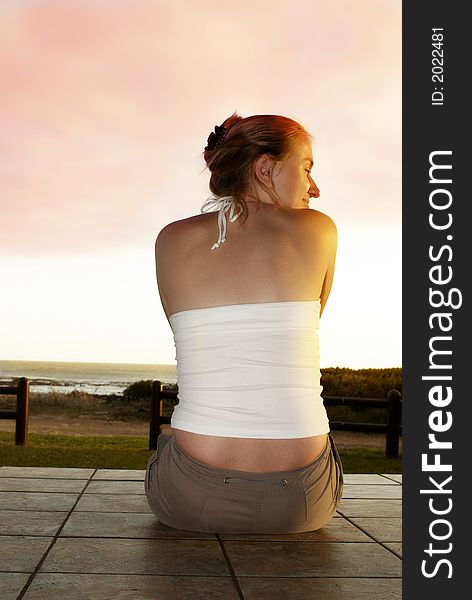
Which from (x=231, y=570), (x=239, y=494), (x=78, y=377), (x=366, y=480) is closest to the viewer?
(x=231, y=570)

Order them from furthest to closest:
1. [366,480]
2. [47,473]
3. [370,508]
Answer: [366,480] < [47,473] < [370,508]

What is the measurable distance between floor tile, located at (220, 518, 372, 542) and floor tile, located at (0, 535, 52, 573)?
19.3 inches

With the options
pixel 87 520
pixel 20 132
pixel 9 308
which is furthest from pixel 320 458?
pixel 9 308

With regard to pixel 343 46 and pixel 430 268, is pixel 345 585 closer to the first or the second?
pixel 430 268

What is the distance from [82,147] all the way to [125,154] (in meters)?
0.78

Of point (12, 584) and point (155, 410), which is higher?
point (12, 584)

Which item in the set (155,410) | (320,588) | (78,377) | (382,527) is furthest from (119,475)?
(78,377)

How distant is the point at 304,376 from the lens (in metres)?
2.06

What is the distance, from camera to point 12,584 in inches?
66.4

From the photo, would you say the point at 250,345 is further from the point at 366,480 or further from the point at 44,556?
the point at 366,480

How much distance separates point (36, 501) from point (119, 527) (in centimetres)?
54

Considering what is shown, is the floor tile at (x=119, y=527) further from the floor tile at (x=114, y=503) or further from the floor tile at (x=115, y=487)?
the floor tile at (x=115, y=487)

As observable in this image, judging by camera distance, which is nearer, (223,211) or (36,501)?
(223,211)

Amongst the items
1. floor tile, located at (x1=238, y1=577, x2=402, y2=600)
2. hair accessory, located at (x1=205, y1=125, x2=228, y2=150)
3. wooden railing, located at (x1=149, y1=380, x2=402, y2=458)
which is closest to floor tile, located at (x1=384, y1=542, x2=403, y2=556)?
floor tile, located at (x1=238, y1=577, x2=402, y2=600)
